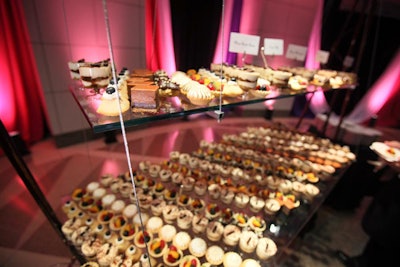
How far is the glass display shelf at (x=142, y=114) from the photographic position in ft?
3.31

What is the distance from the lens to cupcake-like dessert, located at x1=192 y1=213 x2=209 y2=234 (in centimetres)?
178

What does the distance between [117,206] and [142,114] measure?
48.7 inches

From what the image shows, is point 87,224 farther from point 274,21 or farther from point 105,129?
point 274,21

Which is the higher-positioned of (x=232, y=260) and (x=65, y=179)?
(x=232, y=260)

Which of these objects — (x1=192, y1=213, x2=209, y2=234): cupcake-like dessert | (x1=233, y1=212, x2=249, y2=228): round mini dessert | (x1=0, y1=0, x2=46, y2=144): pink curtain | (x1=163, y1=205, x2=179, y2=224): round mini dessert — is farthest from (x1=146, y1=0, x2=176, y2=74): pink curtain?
(x1=0, y1=0, x2=46, y2=144): pink curtain

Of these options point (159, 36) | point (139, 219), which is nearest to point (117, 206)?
point (139, 219)

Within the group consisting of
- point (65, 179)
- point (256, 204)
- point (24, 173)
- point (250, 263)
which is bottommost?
point (65, 179)

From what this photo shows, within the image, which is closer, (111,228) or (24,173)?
(24,173)

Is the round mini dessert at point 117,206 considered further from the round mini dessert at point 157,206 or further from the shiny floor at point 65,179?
the shiny floor at point 65,179

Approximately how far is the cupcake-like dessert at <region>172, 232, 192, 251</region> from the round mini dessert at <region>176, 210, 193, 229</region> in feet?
0.23

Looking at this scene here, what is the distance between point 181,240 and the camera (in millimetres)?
1696

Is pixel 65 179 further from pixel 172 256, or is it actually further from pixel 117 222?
pixel 172 256

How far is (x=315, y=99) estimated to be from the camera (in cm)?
590

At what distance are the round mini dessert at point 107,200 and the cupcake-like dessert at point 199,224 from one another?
81 centimetres
